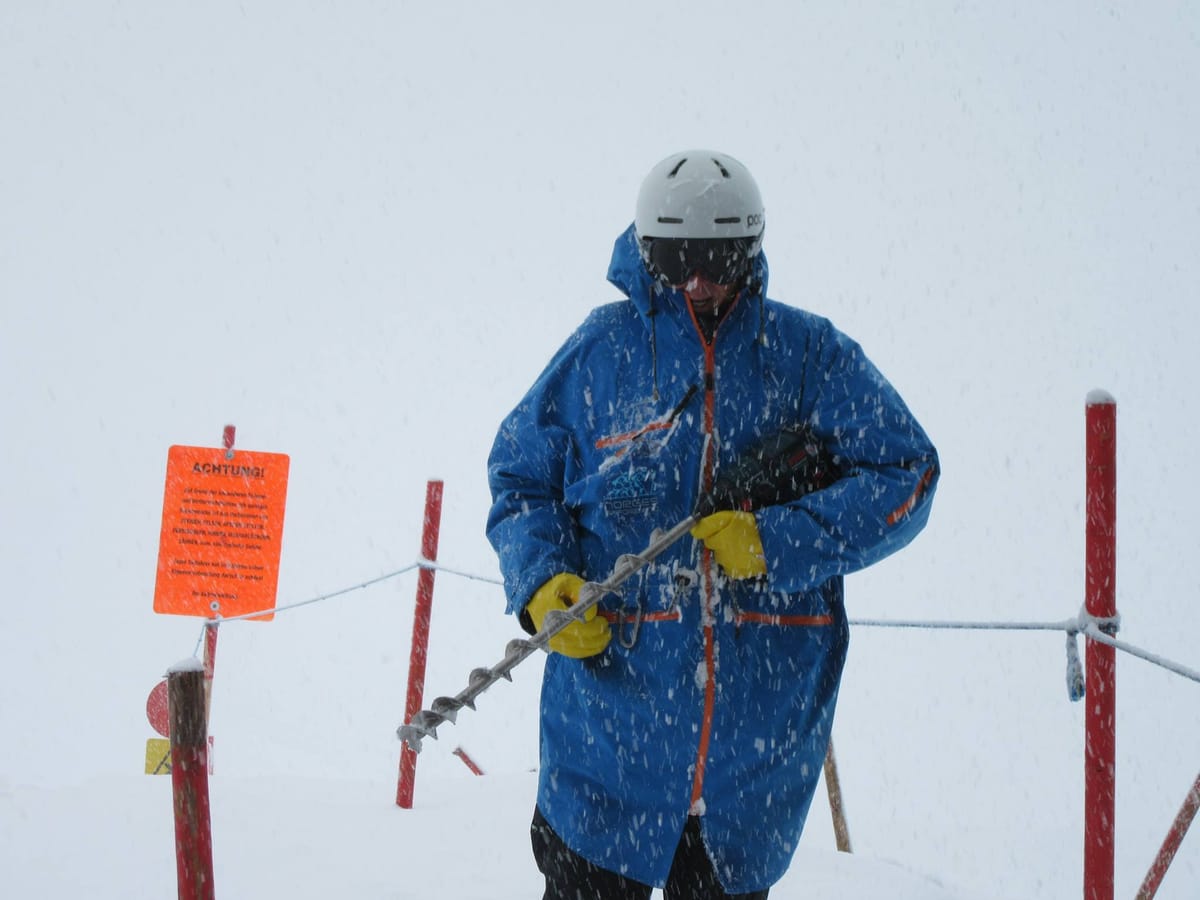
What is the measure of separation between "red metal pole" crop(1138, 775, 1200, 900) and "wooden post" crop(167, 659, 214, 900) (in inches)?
106

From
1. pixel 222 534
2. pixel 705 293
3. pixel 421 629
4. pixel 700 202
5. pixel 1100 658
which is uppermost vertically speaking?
pixel 700 202

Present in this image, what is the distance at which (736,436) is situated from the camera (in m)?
2.07

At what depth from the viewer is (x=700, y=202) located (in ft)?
6.72

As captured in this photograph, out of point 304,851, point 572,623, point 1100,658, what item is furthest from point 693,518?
point 304,851

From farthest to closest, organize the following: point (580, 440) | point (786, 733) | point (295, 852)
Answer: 1. point (295, 852)
2. point (580, 440)
3. point (786, 733)

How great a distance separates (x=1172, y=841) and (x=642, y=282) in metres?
2.49

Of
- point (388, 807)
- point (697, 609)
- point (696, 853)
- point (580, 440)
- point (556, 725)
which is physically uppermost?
point (580, 440)

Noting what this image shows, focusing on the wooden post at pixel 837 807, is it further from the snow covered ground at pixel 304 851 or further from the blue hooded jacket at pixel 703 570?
the blue hooded jacket at pixel 703 570

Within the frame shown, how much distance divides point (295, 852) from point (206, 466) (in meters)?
1.88

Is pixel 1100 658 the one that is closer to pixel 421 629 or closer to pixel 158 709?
pixel 421 629

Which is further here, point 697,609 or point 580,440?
point 580,440

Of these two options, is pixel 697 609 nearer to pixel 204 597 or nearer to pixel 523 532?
pixel 523 532

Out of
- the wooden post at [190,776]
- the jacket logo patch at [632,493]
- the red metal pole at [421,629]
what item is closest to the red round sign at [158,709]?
the red metal pole at [421,629]

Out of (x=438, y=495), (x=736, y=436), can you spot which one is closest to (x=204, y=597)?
(x=438, y=495)
